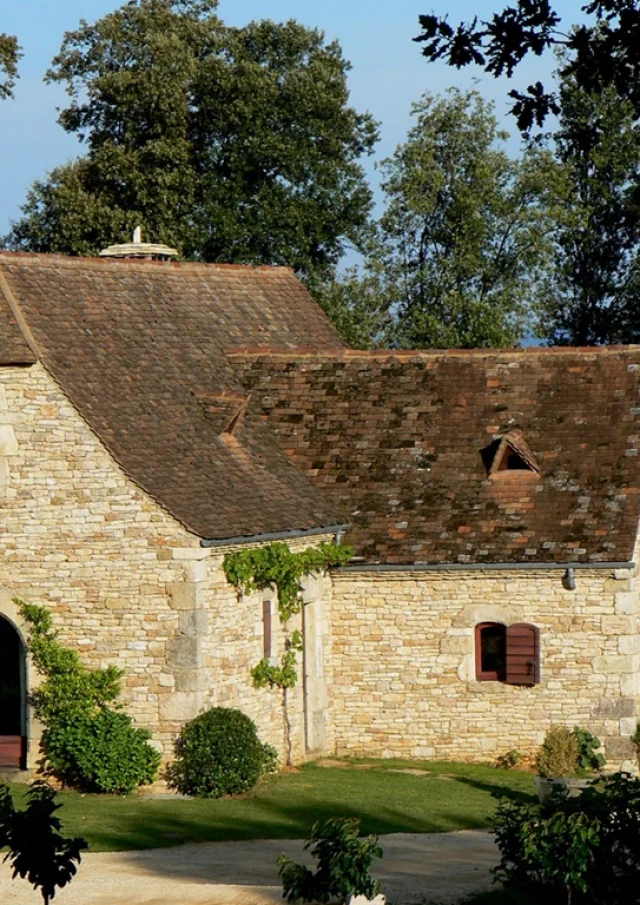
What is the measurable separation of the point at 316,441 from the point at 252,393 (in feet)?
4.52

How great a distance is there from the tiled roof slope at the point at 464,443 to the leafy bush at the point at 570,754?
Answer: 8.32 feet

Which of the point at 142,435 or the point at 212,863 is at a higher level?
the point at 142,435

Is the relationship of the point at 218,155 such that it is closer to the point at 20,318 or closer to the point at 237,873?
the point at 20,318

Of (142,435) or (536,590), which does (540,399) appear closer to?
(536,590)

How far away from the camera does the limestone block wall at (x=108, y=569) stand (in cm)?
2523

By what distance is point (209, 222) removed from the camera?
49.8m

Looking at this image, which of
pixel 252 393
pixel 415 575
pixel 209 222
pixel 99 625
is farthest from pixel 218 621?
pixel 209 222

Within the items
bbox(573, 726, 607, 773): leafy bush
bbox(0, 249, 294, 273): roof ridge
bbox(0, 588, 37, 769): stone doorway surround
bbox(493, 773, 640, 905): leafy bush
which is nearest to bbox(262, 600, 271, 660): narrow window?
bbox(0, 588, 37, 769): stone doorway surround

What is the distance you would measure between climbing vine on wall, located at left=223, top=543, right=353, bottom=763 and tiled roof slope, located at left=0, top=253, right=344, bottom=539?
39 centimetres

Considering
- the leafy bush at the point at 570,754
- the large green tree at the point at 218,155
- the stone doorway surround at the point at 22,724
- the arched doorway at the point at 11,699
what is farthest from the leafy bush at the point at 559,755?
the large green tree at the point at 218,155

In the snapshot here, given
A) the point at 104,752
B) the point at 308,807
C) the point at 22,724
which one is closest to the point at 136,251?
the point at 22,724

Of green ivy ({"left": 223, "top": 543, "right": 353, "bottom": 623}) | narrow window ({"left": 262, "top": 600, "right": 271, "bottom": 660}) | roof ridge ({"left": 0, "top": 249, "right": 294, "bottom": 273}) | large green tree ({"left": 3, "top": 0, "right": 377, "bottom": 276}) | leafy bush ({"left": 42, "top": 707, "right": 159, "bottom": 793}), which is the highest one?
large green tree ({"left": 3, "top": 0, "right": 377, "bottom": 276})

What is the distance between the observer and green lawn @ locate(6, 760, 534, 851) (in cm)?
2225

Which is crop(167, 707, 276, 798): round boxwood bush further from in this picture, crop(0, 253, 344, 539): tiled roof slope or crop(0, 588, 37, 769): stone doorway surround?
crop(0, 253, 344, 539): tiled roof slope
